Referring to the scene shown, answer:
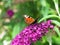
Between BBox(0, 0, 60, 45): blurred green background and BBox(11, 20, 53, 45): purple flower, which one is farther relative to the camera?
BBox(0, 0, 60, 45): blurred green background

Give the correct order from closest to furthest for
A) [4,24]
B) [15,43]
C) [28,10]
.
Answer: [15,43]
[28,10]
[4,24]

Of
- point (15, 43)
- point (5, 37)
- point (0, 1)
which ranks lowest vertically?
point (15, 43)

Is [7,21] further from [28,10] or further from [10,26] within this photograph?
[28,10]

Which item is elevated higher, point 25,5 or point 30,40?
point 25,5

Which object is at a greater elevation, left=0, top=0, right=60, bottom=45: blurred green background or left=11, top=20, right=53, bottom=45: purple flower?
left=0, top=0, right=60, bottom=45: blurred green background

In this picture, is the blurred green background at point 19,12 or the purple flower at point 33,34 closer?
the purple flower at point 33,34

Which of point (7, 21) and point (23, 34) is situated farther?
point (7, 21)

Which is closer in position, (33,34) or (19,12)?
(33,34)

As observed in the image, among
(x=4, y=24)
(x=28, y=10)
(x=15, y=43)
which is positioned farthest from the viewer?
A: (x=4, y=24)

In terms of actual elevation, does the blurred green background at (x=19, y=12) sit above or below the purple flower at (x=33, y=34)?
above

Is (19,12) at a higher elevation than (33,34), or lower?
higher

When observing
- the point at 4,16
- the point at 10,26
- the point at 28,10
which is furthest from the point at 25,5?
the point at 4,16
